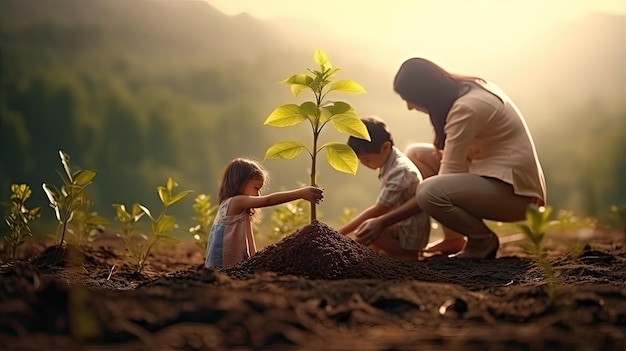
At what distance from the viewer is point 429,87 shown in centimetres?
259

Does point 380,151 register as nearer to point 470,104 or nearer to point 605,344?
point 470,104

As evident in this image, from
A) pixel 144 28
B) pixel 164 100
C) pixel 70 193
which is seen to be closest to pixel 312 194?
pixel 70 193

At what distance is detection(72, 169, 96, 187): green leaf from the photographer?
228 centimetres

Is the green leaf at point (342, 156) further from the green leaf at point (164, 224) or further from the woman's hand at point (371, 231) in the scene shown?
the green leaf at point (164, 224)

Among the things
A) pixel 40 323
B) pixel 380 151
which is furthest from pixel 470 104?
pixel 40 323

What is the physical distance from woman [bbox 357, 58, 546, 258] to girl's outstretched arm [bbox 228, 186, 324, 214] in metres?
0.58

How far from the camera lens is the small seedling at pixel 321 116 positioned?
2.00 m

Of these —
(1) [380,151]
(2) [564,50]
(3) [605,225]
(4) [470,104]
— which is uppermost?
(2) [564,50]

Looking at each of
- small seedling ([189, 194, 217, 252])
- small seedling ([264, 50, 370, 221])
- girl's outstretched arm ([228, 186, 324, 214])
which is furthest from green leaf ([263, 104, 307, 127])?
small seedling ([189, 194, 217, 252])

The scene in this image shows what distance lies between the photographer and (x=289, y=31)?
13.0 ft

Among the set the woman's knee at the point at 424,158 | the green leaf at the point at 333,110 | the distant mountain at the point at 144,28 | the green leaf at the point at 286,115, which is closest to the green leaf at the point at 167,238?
the green leaf at the point at 286,115

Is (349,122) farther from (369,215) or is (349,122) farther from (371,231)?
(369,215)

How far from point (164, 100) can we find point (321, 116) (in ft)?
7.38

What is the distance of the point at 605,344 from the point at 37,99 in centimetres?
343
